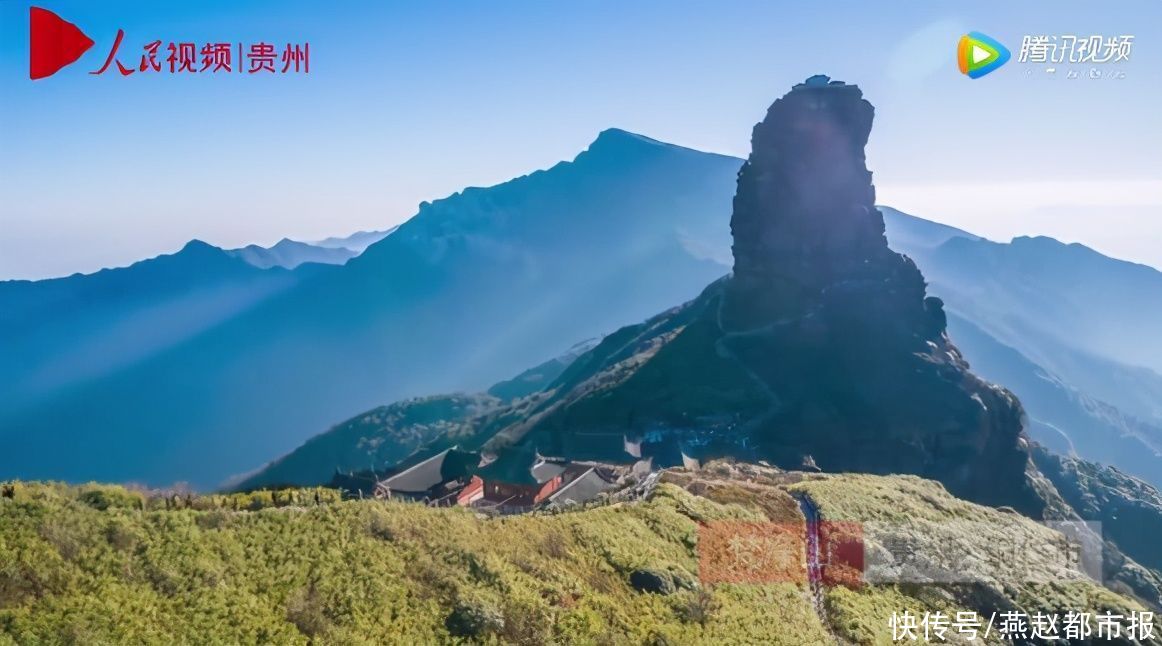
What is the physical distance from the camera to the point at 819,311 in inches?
3625

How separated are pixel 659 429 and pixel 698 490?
41119mm

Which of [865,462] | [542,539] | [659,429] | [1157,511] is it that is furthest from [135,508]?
[1157,511]

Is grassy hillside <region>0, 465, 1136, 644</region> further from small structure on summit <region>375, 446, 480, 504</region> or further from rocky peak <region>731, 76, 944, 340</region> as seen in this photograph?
rocky peak <region>731, 76, 944, 340</region>

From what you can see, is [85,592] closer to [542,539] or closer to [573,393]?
[542,539]

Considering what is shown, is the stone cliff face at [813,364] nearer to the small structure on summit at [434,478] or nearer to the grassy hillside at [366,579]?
the small structure on summit at [434,478]

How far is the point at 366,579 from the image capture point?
17344 mm

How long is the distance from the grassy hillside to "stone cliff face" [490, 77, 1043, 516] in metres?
43.1

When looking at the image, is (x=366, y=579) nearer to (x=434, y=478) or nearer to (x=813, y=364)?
(x=434, y=478)

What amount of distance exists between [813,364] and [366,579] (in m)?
78.3

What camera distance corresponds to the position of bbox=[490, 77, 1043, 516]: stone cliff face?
76.6 m

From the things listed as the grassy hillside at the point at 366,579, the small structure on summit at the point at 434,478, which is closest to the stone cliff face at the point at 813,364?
the small structure on summit at the point at 434,478

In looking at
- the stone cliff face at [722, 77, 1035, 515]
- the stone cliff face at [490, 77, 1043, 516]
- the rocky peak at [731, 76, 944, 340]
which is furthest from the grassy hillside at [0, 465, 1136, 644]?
the rocky peak at [731, 76, 944, 340]

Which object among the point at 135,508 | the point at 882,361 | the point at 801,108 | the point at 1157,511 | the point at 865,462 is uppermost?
the point at 801,108

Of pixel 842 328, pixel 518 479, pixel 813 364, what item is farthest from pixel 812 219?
pixel 518 479
